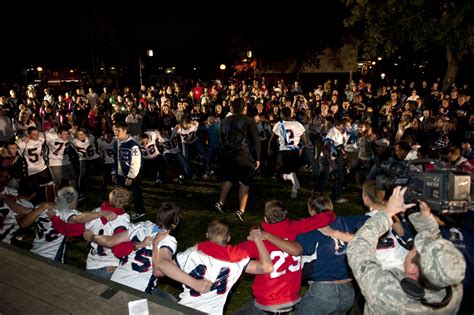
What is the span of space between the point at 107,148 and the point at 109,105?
889cm

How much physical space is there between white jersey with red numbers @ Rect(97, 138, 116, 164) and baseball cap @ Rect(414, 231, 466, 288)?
8.52 metres

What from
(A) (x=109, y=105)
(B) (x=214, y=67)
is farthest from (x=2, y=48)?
(A) (x=109, y=105)

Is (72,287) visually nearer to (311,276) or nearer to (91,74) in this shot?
(311,276)

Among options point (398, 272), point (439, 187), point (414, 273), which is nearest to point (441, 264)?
point (414, 273)

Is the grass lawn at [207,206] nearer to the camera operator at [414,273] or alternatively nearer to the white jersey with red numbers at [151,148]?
the white jersey with red numbers at [151,148]

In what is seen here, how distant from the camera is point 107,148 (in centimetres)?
991

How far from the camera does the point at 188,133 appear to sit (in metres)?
11.2

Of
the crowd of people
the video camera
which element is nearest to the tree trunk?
the crowd of people

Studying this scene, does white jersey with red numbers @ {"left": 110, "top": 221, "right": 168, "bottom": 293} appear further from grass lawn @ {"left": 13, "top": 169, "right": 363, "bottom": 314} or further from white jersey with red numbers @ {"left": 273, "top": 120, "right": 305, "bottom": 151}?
white jersey with red numbers @ {"left": 273, "top": 120, "right": 305, "bottom": 151}

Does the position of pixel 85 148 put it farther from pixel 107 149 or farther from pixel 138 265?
pixel 138 265

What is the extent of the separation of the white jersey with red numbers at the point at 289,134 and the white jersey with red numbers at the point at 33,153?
5.10 metres

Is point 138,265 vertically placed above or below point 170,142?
below

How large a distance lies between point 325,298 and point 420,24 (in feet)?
68.5

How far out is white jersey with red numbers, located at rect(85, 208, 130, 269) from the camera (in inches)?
175
